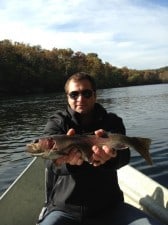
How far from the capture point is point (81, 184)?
442 cm

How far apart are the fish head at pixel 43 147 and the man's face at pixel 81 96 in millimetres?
889

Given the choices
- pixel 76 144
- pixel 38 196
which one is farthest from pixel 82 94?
pixel 38 196

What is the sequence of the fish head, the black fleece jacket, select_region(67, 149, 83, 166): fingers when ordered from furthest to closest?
the black fleece jacket
select_region(67, 149, 83, 166): fingers
the fish head

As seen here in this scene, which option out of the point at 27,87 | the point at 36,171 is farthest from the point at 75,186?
the point at 27,87

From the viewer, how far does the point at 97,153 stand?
3934 mm

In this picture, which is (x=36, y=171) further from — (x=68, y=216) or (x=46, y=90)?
(x=46, y=90)

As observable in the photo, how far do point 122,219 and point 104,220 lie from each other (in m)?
0.21

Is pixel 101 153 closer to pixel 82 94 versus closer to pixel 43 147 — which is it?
pixel 43 147

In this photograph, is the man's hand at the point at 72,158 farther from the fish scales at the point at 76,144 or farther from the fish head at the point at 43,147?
the fish head at the point at 43,147

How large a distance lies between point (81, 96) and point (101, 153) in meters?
0.88

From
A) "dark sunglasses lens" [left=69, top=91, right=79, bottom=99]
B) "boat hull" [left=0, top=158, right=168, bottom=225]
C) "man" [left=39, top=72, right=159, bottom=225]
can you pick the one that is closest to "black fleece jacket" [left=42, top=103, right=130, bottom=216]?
"man" [left=39, top=72, right=159, bottom=225]

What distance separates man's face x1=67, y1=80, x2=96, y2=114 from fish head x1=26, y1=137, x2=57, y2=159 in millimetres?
889

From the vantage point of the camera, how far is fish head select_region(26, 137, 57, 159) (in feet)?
12.5

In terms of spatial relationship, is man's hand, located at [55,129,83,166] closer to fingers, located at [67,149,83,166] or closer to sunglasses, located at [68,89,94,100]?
fingers, located at [67,149,83,166]
